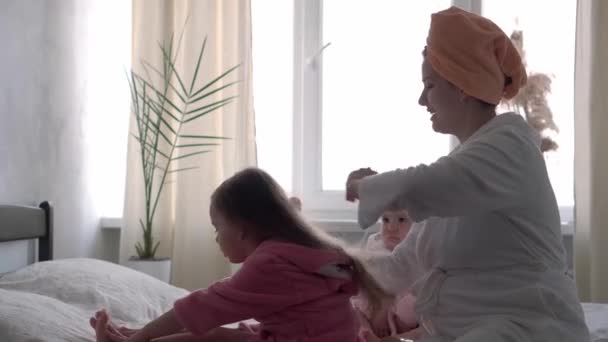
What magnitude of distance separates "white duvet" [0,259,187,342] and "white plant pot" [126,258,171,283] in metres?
0.75

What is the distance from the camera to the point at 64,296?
6.70 ft

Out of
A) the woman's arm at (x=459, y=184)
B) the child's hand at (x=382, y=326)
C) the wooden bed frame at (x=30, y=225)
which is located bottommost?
the child's hand at (x=382, y=326)

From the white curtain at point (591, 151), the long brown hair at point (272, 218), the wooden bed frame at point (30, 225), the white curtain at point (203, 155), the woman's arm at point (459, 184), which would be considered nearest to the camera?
the woman's arm at point (459, 184)

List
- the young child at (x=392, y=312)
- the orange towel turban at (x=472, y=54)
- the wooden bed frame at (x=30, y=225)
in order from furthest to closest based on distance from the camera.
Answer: the wooden bed frame at (x=30, y=225), the young child at (x=392, y=312), the orange towel turban at (x=472, y=54)

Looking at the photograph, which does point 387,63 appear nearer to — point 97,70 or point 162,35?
point 162,35

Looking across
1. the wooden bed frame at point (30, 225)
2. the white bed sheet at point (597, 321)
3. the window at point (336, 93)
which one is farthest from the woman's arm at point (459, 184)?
the window at point (336, 93)

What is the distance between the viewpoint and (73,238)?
3268mm

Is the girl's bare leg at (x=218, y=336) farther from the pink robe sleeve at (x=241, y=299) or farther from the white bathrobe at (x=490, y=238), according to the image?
the white bathrobe at (x=490, y=238)

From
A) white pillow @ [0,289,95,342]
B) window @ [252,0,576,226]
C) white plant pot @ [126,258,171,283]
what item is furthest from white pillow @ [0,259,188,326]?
window @ [252,0,576,226]

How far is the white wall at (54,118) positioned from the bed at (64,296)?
192 mm

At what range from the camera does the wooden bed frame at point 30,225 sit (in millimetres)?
2418

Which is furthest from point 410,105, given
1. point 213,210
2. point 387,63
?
point 213,210

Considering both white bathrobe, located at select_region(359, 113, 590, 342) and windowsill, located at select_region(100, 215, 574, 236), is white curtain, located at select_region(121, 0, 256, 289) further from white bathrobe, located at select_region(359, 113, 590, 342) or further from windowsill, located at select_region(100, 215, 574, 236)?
white bathrobe, located at select_region(359, 113, 590, 342)

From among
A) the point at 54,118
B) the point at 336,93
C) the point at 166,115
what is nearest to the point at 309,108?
the point at 336,93
